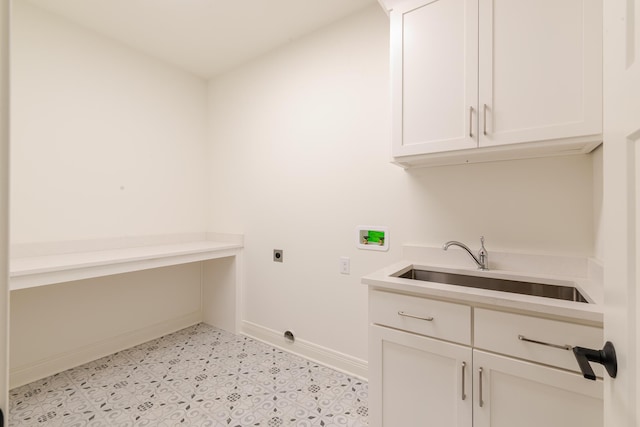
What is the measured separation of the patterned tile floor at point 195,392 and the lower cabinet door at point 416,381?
1.15 ft

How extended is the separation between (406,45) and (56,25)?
2.50 metres

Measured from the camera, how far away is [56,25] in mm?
2117

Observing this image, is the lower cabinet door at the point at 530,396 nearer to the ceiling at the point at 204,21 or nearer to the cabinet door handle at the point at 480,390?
the cabinet door handle at the point at 480,390

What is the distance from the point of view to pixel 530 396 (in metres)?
1.07

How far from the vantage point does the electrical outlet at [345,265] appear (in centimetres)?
209

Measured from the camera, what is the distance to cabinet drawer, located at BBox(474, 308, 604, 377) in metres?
0.98

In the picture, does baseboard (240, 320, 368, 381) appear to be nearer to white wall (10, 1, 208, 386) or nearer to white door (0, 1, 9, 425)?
white wall (10, 1, 208, 386)

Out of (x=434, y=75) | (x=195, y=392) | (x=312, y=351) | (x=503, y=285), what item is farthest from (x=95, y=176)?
(x=503, y=285)

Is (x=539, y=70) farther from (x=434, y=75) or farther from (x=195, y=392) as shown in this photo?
(x=195, y=392)

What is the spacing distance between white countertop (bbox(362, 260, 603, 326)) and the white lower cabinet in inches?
1.5

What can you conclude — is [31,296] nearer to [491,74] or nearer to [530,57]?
[491,74]

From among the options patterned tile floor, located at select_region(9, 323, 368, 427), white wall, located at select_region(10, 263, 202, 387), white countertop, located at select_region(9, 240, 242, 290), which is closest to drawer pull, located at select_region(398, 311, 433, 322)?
patterned tile floor, located at select_region(9, 323, 368, 427)

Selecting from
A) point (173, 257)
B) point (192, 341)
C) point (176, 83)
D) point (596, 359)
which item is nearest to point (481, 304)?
point (596, 359)

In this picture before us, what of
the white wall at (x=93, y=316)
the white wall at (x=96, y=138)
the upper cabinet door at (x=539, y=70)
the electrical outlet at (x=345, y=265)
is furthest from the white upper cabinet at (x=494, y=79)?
the white wall at (x=93, y=316)
